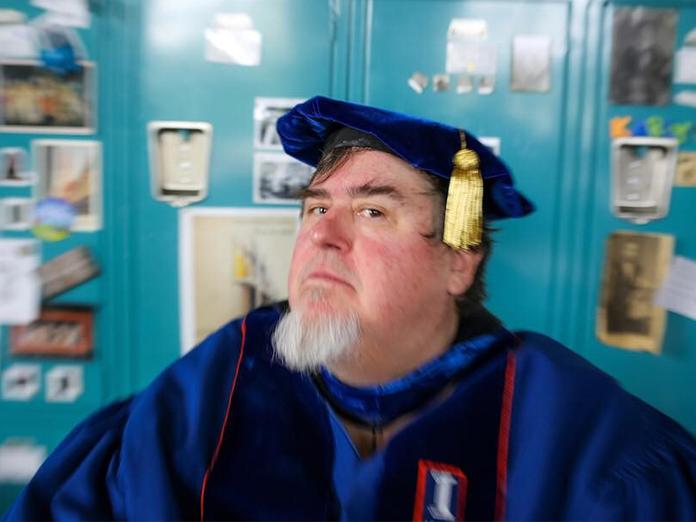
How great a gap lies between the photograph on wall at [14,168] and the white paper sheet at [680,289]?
1538 mm

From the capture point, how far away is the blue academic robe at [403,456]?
27.9 inches

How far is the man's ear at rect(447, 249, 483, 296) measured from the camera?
0.88 m

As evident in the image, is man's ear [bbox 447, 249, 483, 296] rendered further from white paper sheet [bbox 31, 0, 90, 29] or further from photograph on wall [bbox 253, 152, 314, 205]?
white paper sheet [bbox 31, 0, 90, 29]

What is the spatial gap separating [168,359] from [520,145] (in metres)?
1.00

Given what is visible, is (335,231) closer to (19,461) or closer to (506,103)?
(506,103)

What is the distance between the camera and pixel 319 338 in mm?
796

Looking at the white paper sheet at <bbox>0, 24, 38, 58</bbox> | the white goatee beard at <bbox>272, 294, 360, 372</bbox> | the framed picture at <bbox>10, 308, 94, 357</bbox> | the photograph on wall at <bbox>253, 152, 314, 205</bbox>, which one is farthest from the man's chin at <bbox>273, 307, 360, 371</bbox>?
the white paper sheet at <bbox>0, 24, 38, 58</bbox>

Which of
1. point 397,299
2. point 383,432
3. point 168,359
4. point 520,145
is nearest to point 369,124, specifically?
point 397,299

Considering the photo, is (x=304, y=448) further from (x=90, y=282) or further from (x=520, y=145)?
(x=520, y=145)

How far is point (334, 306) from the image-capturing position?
31.5 inches

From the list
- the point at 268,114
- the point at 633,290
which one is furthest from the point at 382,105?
the point at 633,290

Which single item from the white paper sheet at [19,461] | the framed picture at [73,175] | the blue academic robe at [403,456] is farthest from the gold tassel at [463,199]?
the white paper sheet at [19,461]

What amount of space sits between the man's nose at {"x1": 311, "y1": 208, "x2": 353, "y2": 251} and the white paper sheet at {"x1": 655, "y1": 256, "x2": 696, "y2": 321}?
78cm

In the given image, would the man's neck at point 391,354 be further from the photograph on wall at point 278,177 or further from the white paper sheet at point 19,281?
the white paper sheet at point 19,281
